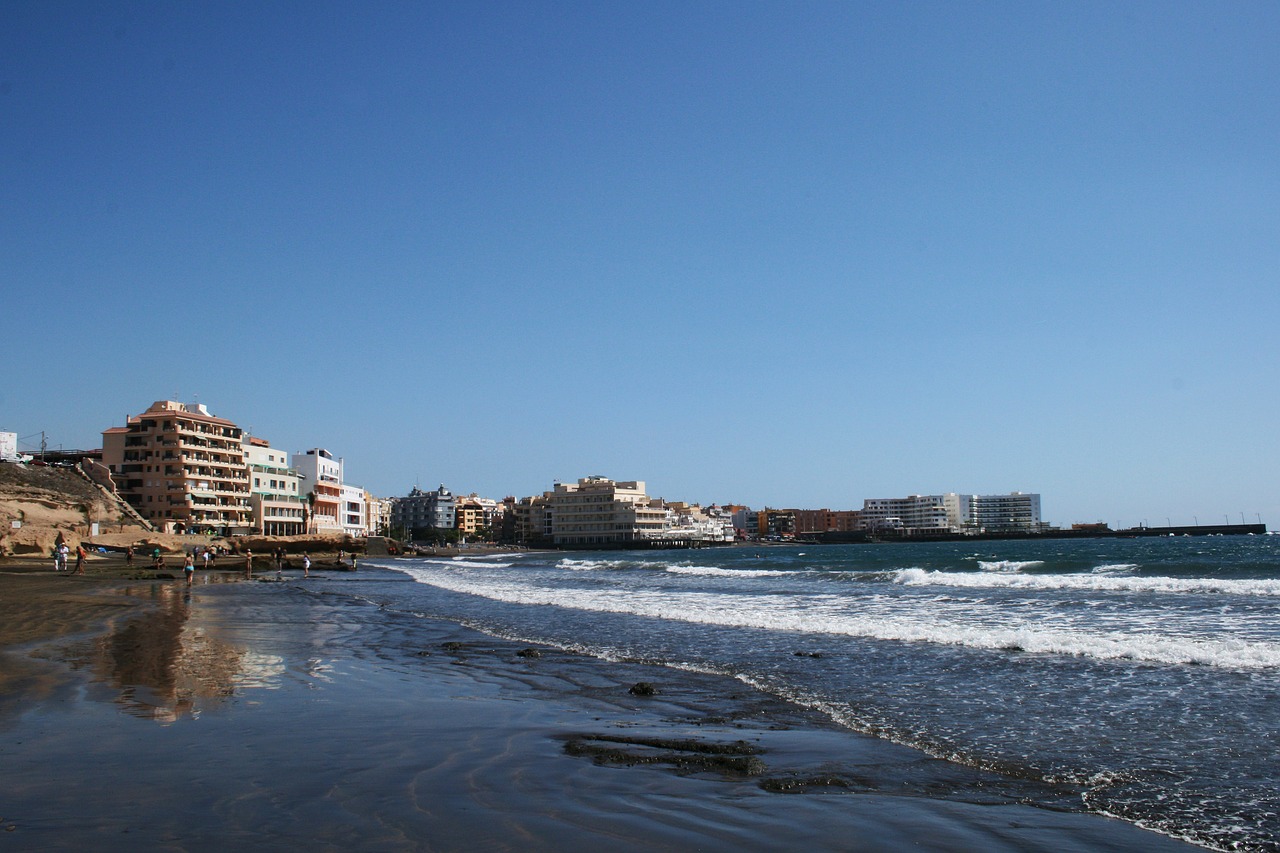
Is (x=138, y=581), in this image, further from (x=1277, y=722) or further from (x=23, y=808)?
(x=1277, y=722)

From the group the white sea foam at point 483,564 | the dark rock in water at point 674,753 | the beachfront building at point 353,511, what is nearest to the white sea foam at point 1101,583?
the dark rock in water at point 674,753

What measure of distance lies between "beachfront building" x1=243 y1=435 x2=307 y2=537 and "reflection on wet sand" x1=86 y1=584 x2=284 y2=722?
84.4 metres

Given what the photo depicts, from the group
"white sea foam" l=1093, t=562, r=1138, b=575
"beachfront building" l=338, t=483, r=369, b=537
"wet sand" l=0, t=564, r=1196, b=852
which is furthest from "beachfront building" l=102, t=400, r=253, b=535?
"wet sand" l=0, t=564, r=1196, b=852

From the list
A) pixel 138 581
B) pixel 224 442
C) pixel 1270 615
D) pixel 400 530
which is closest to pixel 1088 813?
pixel 1270 615

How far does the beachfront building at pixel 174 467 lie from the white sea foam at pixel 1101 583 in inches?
2914

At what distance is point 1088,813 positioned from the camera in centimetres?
629

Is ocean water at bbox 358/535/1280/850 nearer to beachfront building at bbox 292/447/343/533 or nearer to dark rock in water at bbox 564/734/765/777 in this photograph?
dark rock in water at bbox 564/734/765/777

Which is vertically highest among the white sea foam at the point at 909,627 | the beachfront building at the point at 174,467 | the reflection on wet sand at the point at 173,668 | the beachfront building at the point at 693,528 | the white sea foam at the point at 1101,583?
the beachfront building at the point at 174,467

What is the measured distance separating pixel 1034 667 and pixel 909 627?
18.5 ft

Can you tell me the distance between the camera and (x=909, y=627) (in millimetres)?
18828

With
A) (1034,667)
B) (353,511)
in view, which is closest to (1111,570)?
(1034,667)

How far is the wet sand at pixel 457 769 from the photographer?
5363mm

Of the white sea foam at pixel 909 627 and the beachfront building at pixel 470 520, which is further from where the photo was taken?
the beachfront building at pixel 470 520

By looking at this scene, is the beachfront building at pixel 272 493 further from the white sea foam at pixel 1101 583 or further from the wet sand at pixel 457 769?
the wet sand at pixel 457 769
